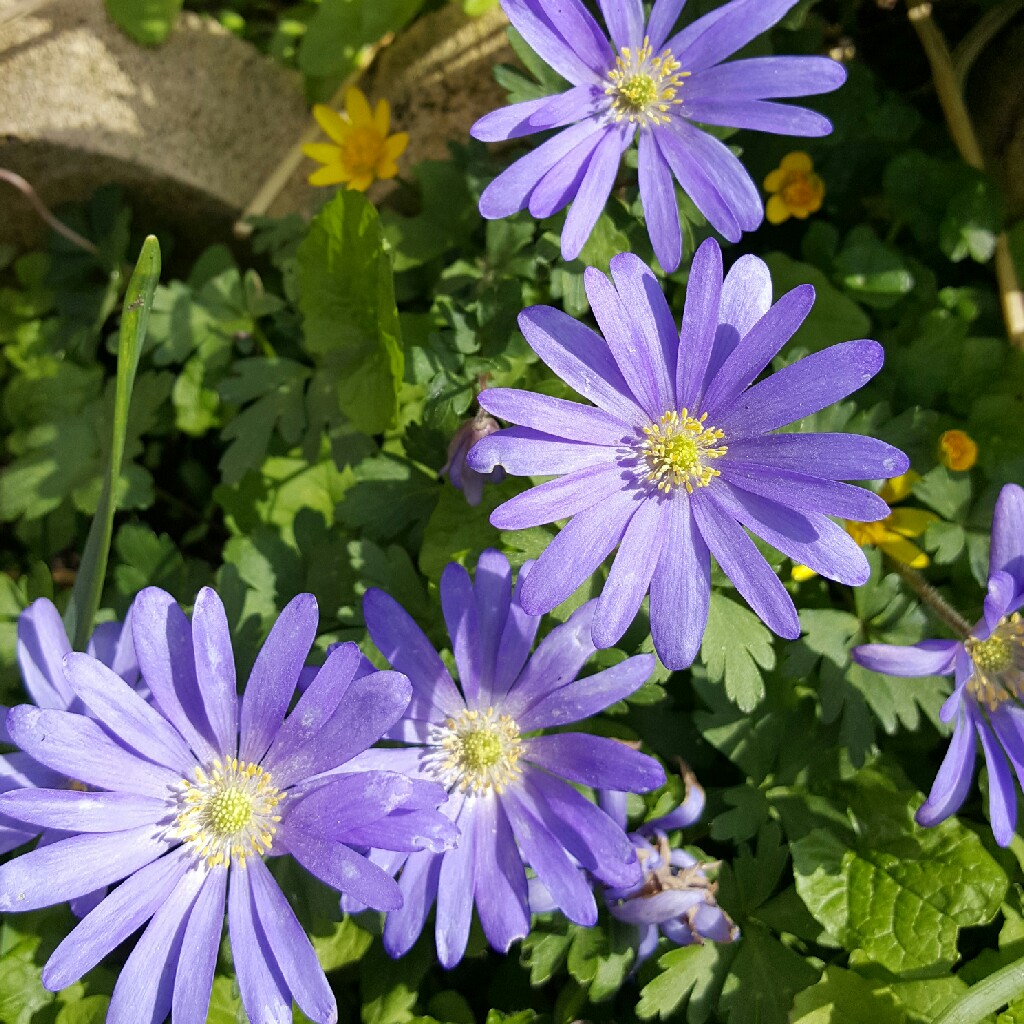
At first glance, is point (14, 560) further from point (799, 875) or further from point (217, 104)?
point (799, 875)

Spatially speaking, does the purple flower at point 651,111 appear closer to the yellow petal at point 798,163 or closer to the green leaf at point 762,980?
the yellow petal at point 798,163

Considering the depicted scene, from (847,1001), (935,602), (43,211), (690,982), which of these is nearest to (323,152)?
(43,211)

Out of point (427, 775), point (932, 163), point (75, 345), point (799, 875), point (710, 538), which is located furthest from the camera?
point (75, 345)

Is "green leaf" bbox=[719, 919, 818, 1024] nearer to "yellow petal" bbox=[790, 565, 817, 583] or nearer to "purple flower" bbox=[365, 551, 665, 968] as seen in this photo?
"purple flower" bbox=[365, 551, 665, 968]

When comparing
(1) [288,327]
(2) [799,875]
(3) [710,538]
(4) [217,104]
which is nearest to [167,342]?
(1) [288,327]

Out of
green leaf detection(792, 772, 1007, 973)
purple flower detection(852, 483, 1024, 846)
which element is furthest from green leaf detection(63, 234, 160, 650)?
green leaf detection(792, 772, 1007, 973)

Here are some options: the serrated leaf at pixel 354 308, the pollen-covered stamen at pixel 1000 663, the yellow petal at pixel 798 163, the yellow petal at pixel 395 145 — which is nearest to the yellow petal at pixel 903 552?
the pollen-covered stamen at pixel 1000 663

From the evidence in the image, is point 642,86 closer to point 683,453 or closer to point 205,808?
point 683,453
